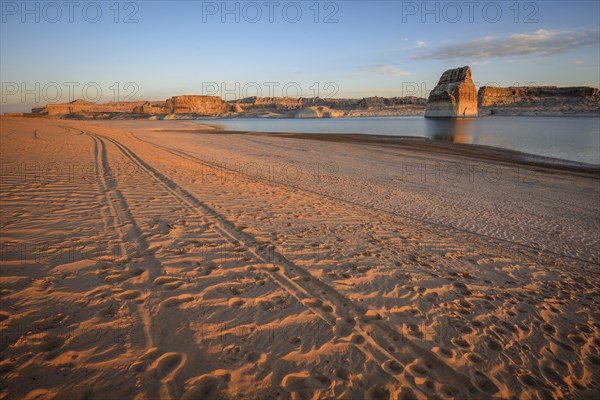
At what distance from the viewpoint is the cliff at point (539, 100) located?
12611cm

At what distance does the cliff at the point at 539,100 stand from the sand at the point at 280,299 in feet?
507

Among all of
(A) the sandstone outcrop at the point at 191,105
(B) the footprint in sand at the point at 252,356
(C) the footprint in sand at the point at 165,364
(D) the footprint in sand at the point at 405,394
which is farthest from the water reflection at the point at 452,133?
(A) the sandstone outcrop at the point at 191,105

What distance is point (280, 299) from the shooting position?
3.88m

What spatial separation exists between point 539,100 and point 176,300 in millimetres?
187378

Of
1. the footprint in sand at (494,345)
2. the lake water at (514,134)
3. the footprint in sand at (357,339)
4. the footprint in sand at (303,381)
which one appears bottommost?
the footprint in sand at (494,345)

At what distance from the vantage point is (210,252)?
5.08m

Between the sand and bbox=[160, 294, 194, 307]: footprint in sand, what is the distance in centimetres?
4

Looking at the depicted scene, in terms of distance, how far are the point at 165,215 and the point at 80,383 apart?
15.0ft

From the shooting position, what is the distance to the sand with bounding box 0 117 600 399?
107 inches

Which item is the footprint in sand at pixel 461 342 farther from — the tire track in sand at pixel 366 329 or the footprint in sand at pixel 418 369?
the footprint in sand at pixel 418 369

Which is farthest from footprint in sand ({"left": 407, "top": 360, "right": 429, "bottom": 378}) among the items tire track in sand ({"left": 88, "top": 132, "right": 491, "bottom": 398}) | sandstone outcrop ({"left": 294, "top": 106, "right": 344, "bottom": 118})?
sandstone outcrop ({"left": 294, "top": 106, "right": 344, "bottom": 118})

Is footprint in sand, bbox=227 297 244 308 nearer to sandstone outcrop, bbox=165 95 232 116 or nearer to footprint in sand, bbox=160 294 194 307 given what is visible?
footprint in sand, bbox=160 294 194 307

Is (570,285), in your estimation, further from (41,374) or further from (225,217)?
(41,374)

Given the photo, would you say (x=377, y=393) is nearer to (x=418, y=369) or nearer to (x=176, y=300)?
(x=418, y=369)
